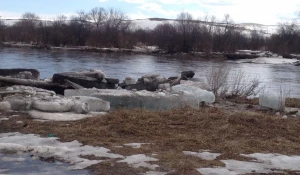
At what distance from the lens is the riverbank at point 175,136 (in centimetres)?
512

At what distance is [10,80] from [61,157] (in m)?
8.38

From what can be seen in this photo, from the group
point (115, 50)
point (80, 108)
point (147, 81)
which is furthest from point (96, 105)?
point (115, 50)

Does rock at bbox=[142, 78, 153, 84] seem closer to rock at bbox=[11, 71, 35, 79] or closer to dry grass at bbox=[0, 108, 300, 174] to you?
rock at bbox=[11, 71, 35, 79]

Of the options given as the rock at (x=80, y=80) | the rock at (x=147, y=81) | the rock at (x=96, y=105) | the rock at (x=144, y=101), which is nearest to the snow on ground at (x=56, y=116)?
the rock at (x=96, y=105)

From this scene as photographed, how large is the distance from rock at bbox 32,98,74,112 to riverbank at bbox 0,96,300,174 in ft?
1.71

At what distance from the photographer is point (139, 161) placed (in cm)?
519

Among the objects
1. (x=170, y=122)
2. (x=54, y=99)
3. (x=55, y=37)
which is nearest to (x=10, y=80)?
(x=54, y=99)

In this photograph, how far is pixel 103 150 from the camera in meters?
5.66

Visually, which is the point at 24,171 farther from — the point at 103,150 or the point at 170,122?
the point at 170,122

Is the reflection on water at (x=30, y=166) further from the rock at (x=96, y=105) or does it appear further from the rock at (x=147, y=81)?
the rock at (x=147, y=81)

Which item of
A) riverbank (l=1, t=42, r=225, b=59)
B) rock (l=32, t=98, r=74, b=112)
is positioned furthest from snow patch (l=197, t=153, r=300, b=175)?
riverbank (l=1, t=42, r=225, b=59)

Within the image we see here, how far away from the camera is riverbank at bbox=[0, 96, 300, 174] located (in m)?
5.12

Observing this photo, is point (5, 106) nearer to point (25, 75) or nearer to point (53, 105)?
point (53, 105)

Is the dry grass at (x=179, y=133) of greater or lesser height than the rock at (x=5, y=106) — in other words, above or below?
below
